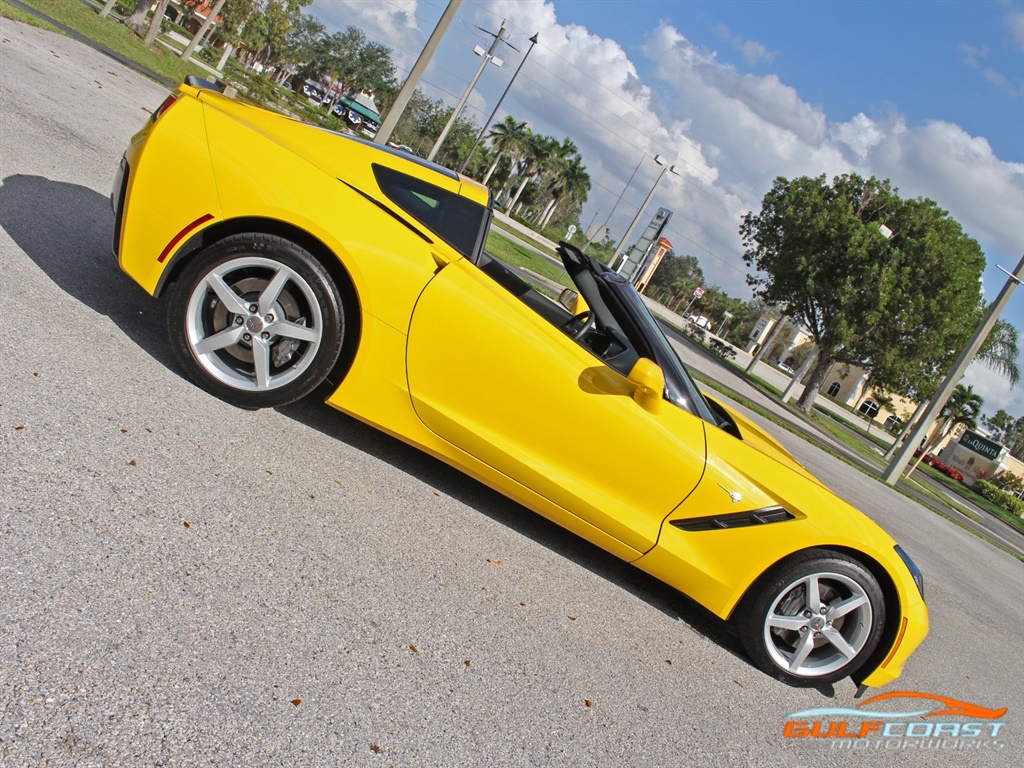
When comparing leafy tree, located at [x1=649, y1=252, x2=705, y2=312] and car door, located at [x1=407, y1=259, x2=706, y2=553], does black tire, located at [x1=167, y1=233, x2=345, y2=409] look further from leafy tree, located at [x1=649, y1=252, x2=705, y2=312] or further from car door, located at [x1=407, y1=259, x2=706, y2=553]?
leafy tree, located at [x1=649, y1=252, x2=705, y2=312]

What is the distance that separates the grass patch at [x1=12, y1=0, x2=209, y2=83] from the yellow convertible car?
1810 centimetres

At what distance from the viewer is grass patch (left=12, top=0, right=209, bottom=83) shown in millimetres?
19453

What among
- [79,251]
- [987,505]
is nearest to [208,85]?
[79,251]

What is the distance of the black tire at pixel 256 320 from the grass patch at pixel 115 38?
1822 cm

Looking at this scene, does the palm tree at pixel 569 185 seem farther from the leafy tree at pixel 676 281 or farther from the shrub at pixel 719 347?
the shrub at pixel 719 347

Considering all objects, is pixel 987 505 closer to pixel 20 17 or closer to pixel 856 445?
pixel 856 445

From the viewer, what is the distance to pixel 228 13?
136 ft

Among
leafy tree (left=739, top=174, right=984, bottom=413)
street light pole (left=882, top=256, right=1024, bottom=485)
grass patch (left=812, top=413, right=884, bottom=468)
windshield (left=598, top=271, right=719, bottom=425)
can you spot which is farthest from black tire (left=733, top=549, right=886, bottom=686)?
leafy tree (left=739, top=174, right=984, bottom=413)

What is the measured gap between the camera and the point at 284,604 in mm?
2738

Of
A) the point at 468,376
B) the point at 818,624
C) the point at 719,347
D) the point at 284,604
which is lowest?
the point at 284,604

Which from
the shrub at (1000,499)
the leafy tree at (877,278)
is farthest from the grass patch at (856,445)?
the shrub at (1000,499)

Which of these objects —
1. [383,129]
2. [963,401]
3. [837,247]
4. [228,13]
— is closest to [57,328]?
[383,129]

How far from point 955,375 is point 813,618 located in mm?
17682

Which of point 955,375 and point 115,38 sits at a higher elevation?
point 955,375
